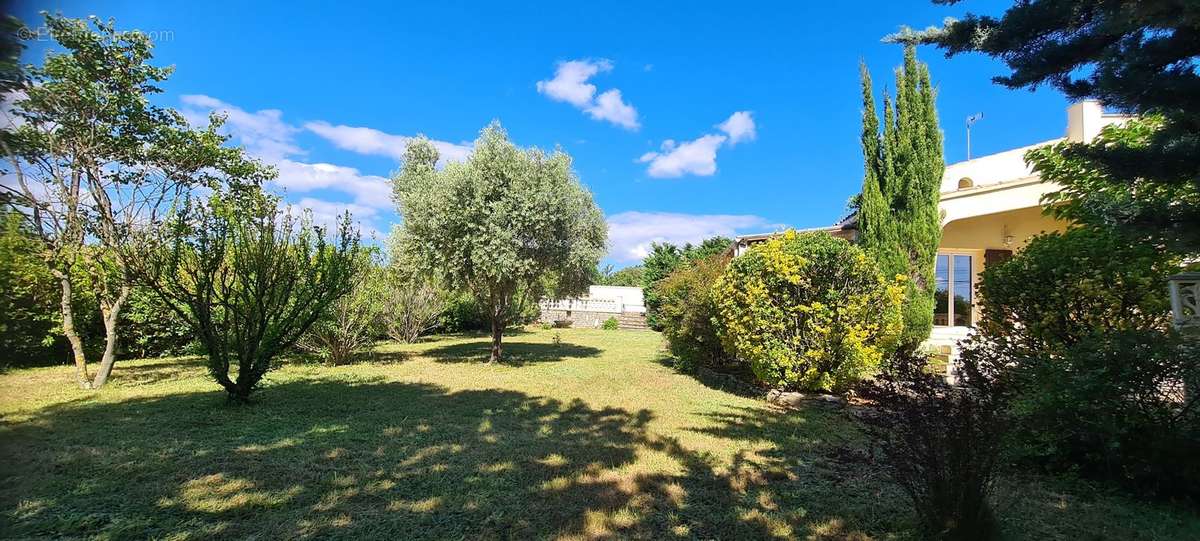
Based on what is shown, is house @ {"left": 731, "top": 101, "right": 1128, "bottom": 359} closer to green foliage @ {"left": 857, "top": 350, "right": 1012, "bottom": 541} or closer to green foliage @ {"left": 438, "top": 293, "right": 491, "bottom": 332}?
green foliage @ {"left": 857, "top": 350, "right": 1012, "bottom": 541}

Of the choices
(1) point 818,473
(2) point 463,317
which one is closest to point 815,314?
(1) point 818,473

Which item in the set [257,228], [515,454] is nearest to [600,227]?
[257,228]

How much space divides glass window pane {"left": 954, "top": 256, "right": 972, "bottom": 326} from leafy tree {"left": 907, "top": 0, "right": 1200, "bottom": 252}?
11051mm

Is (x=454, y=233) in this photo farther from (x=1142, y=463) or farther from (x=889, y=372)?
(x=1142, y=463)

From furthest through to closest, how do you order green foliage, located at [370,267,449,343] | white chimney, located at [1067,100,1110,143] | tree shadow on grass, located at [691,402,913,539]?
green foliage, located at [370,267,449,343], white chimney, located at [1067,100,1110,143], tree shadow on grass, located at [691,402,913,539]

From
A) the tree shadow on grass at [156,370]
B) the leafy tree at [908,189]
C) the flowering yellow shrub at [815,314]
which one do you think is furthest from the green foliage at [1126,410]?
the tree shadow on grass at [156,370]

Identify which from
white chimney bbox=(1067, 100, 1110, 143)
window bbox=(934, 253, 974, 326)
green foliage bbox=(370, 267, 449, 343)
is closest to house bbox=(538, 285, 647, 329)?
green foliage bbox=(370, 267, 449, 343)

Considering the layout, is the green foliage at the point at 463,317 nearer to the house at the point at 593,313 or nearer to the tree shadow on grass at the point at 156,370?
the house at the point at 593,313

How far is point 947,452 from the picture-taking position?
10.2 feet

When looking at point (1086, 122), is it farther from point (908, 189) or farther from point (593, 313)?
point (593, 313)

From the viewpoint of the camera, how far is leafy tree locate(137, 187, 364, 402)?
22.3 feet

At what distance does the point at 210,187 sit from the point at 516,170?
642 centimetres

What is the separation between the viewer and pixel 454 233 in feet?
37.1

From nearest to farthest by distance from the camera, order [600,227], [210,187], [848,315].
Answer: [848,315] → [210,187] → [600,227]
